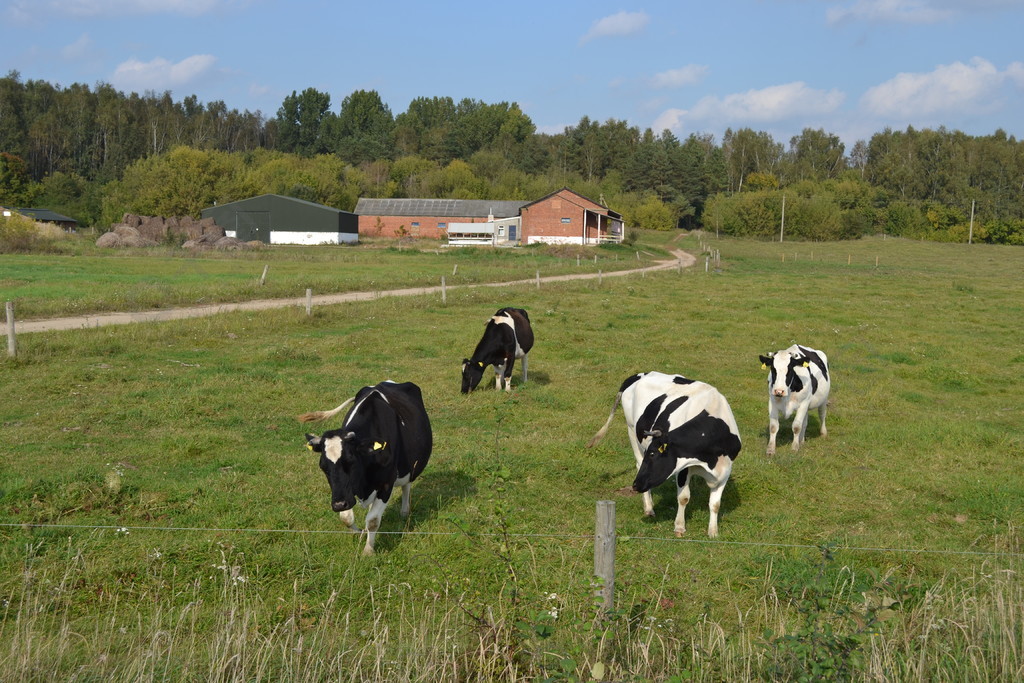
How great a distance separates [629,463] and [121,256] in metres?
51.8

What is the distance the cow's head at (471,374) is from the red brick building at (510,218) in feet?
212

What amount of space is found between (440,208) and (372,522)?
93.8 metres

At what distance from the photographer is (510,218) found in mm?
88500

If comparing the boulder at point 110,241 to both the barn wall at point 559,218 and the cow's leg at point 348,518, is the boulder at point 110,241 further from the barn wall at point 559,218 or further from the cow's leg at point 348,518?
the cow's leg at point 348,518


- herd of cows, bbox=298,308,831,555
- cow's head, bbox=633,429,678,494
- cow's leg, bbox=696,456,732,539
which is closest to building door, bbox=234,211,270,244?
herd of cows, bbox=298,308,831,555

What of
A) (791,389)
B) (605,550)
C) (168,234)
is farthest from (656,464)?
(168,234)

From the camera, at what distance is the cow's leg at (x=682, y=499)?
30.0 ft

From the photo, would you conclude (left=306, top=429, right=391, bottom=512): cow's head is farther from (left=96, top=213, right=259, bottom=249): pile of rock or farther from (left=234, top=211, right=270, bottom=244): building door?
(left=234, top=211, right=270, bottom=244): building door

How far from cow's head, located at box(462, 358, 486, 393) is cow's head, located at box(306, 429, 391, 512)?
321 inches

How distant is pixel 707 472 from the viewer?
938cm

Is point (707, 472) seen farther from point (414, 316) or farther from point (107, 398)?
point (414, 316)

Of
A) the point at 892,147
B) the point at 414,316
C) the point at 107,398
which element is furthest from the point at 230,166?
the point at 892,147

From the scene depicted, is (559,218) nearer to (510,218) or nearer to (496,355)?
(510,218)

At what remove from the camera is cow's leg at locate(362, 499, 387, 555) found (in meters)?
8.16
